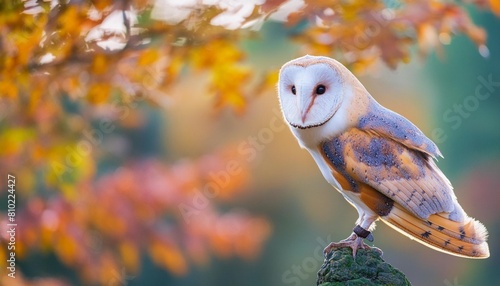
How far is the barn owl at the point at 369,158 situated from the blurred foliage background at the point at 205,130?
446 mm

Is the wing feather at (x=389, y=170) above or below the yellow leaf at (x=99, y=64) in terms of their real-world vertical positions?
above

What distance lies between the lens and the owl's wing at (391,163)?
89 cm

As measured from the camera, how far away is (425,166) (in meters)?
0.93

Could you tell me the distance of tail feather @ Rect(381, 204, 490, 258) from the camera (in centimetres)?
89

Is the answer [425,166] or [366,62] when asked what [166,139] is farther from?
[425,166]

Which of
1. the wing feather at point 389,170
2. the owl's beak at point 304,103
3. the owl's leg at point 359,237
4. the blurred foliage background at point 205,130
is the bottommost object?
the blurred foliage background at point 205,130

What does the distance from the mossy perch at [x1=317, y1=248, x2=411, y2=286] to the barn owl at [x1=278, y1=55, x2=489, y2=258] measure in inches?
0.7

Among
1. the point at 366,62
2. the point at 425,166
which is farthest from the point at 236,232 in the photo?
the point at 425,166

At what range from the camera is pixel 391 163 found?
35.6 inches

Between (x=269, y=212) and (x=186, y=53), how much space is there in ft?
7.02

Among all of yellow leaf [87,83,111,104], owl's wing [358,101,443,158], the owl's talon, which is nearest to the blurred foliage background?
yellow leaf [87,83,111,104]

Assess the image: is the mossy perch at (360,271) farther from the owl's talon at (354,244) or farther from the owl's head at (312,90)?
the owl's head at (312,90)

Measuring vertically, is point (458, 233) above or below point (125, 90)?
above

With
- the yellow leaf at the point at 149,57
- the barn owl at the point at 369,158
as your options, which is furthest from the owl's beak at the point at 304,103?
the yellow leaf at the point at 149,57
